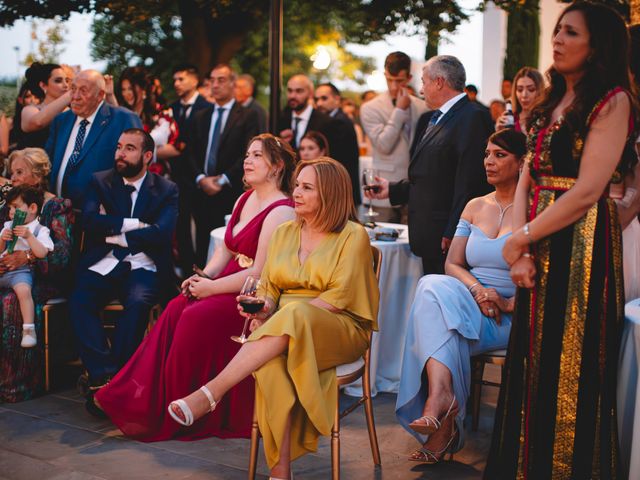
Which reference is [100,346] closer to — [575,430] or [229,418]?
[229,418]

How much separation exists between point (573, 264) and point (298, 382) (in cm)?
117

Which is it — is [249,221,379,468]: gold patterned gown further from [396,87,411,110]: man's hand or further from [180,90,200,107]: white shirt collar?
[180,90,200,107]: white shirt collar

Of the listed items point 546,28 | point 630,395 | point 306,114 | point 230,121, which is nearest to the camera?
point 630,395

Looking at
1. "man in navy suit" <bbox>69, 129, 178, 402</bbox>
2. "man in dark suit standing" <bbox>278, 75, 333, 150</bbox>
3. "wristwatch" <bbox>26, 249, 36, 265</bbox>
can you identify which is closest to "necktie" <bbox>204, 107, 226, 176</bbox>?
"man in dark suit standing" <bbox>278, 75, 333, 150</bbox>

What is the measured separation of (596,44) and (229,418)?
2566mm

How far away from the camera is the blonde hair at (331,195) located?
3.54 meters

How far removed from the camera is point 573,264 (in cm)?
278

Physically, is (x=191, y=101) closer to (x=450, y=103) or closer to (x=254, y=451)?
(x=450, y=103)

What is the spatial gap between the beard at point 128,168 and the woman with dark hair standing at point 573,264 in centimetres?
264

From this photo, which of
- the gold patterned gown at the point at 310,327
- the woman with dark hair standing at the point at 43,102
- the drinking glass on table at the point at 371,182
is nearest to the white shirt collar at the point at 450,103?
the drinking glass on table at the point at 371,182

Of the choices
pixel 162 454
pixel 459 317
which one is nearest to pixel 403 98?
pixel 459 317

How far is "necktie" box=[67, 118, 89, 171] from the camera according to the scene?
17.3 feet

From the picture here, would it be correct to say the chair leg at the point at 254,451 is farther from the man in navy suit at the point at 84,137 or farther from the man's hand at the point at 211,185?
the man's hand at the point at 211,185

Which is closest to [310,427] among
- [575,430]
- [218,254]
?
[575,430]
